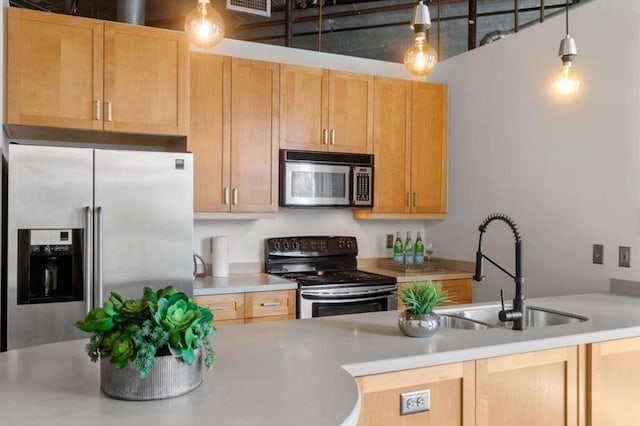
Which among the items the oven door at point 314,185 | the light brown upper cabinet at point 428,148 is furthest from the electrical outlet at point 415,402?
the light brown upper cabinet at point 428,148

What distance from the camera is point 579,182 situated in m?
3.24

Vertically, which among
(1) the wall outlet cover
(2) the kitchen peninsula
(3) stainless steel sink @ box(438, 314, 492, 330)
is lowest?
(3) stainless steel sink @ box(438, 314, 492, 330)

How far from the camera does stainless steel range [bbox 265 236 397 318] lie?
3486 millimetres

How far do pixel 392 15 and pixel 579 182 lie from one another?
277cm

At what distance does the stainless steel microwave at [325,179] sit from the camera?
3777 millimetres

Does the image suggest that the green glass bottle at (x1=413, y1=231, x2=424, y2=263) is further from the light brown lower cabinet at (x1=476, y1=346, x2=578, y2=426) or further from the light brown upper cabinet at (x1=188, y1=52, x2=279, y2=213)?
the light brown lower cabinet at (x1=476, y1=346, x2=578, y2=426)

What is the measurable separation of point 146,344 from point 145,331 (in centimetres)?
3

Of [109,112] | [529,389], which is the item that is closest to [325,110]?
[109,112]

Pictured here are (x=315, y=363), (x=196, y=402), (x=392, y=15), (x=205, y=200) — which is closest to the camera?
(x=196, y=402)

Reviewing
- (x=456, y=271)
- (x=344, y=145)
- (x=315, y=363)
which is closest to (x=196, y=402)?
(x=315, y=363)

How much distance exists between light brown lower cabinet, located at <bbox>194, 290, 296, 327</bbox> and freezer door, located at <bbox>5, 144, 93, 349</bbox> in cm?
74

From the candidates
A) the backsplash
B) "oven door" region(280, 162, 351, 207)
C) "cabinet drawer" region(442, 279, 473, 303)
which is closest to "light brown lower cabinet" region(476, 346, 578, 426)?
"cabinet drawer" region(442, 279, 473, 303)

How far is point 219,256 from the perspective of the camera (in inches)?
147

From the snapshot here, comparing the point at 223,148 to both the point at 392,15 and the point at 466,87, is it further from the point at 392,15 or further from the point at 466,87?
the point at 392,15
